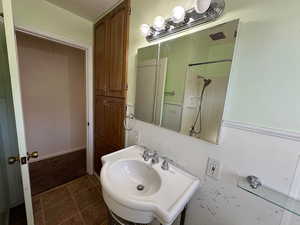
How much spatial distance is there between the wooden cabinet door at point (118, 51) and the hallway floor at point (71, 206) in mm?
1351

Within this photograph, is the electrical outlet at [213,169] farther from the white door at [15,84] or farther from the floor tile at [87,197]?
the floor tile at [87,197]

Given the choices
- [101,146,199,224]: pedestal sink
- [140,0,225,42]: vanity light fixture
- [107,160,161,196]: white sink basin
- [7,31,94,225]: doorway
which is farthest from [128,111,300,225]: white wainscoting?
[7,31,94,225]: doorway

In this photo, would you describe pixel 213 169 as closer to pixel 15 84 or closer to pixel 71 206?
pixel 15 84

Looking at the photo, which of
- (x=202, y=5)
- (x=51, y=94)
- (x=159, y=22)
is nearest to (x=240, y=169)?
(x=202, y=5)

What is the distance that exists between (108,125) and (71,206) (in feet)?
3.39

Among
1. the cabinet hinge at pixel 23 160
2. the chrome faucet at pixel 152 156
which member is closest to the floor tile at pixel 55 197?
the cabinet hinge at pixel 23 160

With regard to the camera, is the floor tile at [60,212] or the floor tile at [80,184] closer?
the floor tile at [60,212]

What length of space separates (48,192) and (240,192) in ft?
7.12

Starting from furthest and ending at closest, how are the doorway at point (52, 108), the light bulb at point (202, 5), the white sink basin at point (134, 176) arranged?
the doorway at point (52, 108), the white sink basin at point (134, 176), the light bulb at point (202, 5)

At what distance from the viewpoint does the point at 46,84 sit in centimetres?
238

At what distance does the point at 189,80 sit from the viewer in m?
0.90

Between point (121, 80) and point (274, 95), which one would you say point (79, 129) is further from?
point (274, 95)

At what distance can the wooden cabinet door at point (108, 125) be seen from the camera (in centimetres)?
149

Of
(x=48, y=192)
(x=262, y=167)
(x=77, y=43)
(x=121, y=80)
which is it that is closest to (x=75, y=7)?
(x=77, y=43)
